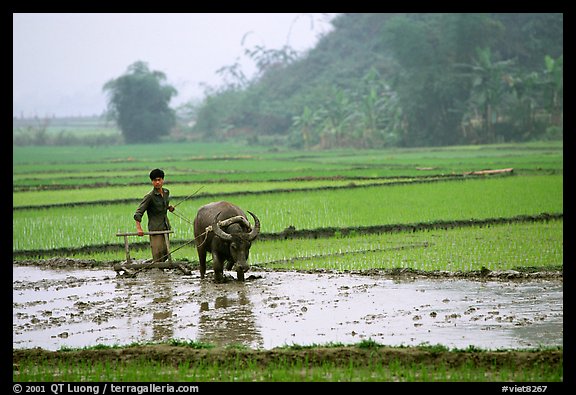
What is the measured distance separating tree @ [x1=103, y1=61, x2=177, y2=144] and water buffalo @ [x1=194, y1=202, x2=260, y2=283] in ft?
158

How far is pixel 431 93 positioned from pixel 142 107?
73.5 feet

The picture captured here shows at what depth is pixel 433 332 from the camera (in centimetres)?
698

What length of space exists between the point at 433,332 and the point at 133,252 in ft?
21.3

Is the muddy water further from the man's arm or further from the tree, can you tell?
the tree

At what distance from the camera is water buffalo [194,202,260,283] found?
374 inches

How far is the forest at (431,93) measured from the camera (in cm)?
3984

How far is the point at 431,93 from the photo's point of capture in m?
42.8

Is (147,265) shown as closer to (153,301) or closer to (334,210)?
(153,301)

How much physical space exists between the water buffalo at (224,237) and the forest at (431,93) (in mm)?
30487

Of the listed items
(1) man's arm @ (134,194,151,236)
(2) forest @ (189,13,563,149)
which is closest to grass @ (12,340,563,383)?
(1) man's arm @ (134,194,151,236)

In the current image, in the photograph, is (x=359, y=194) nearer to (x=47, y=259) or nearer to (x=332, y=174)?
(x=332, y=174)

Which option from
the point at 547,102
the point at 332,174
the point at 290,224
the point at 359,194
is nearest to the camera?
the point at 290,224

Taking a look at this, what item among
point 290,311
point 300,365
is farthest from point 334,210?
point 300,365
